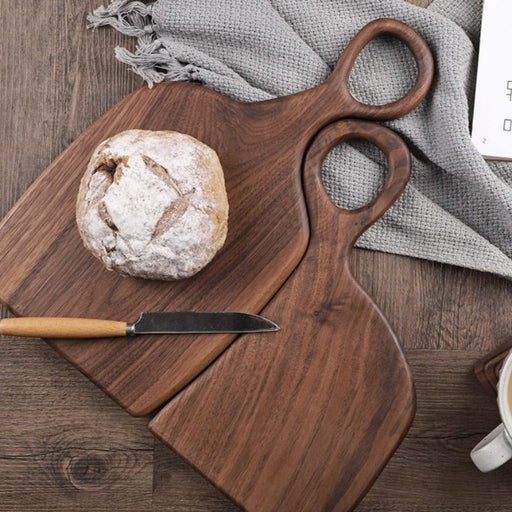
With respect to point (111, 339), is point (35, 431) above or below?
below

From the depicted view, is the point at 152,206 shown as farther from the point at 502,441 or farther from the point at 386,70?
the point at 502,441

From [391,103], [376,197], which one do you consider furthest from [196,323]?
[391,103]

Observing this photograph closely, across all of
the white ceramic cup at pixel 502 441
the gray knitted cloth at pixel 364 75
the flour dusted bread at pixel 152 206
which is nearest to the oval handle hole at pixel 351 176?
the gray knitted cloth at pixel 364 75

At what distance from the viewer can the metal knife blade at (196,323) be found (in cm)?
93

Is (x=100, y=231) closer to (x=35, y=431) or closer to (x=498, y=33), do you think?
(x=35, y=431)

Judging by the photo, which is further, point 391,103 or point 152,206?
point 391,103

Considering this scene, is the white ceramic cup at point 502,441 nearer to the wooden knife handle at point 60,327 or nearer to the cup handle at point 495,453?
the cup handle at point 495,453

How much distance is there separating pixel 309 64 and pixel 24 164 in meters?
0.49

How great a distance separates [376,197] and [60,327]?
1.65 ft

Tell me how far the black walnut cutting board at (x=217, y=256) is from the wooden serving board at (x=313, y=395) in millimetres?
31

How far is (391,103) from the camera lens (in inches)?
37.6

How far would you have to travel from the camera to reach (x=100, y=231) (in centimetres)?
86

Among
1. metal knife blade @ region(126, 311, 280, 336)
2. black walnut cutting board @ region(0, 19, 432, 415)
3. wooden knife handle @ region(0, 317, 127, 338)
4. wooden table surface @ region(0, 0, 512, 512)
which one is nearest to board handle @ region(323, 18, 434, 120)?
black walnut cutting board @ region(0, 19, 432, 415)

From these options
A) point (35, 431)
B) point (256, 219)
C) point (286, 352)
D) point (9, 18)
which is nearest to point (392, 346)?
point (286, 352)
